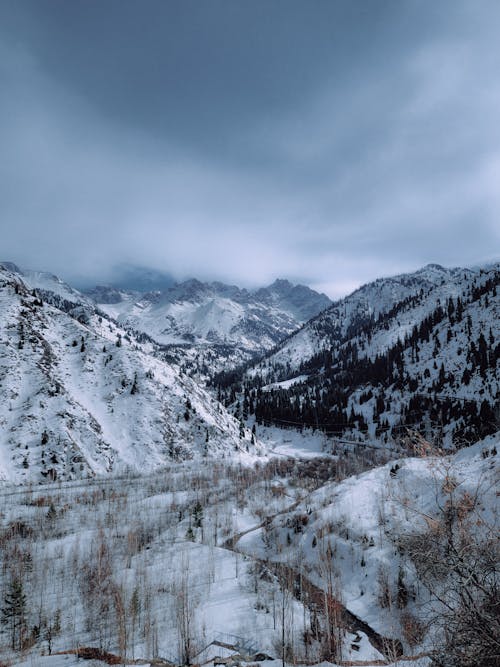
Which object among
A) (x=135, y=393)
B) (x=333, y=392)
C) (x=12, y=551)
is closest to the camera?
(x=12, y=551)

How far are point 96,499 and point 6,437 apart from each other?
16.8m

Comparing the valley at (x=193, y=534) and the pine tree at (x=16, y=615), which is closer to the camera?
the valley at (x=193, y=534)

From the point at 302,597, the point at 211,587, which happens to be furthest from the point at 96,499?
the point at 302,597

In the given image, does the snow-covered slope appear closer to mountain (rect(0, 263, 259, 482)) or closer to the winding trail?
the winding trail

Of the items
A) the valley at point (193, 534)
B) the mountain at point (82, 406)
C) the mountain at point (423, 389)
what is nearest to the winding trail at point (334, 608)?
the valley at point (193, 534)

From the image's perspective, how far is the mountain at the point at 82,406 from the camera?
37562 millimetres

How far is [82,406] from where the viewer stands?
149 ft

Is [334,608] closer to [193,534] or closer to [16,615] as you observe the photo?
[193,534]

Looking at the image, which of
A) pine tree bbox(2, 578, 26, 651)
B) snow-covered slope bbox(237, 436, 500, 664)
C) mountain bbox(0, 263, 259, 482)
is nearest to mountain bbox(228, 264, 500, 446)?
snow-covered slope bbox(237, 436, 500, 664)

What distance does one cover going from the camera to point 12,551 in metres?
17.8

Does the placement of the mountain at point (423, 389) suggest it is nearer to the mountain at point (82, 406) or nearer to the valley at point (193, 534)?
the valley at point (193, 534)

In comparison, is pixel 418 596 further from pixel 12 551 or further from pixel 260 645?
pixel 12 551

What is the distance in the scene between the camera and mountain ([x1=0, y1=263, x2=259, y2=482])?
37.6 m

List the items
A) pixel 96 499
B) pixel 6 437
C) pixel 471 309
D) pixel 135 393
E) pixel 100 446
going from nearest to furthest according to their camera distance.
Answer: pixel 96 499 → pixel 6 437 → pixel 100 446 → pixel 135 393 → pixel 471 309
